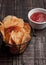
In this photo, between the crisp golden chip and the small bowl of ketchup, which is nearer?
the crisp golden chip

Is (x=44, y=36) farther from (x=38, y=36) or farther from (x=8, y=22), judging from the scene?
(x=8, y=22)

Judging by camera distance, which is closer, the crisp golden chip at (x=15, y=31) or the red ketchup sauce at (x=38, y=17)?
the crisp golden chip at (x=15, y=31)

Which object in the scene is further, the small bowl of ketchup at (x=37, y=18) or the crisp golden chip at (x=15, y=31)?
the small bowl of ketchup at (x=37, y=18)

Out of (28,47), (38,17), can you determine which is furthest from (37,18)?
(28,47)

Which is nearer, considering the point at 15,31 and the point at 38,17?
the point at 15,31

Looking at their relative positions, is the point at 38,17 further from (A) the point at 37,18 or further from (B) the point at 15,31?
(B) the point at 15,31
